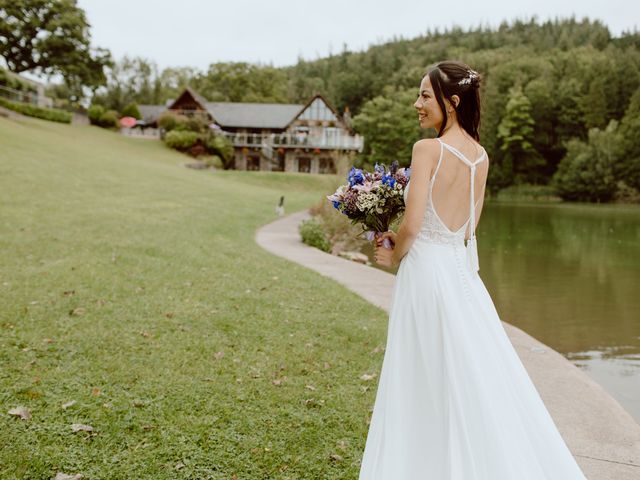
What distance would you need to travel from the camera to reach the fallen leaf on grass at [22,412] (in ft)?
14.0

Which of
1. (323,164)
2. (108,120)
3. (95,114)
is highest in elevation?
(95,114)

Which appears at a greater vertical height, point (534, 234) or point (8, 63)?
point (8, 63)

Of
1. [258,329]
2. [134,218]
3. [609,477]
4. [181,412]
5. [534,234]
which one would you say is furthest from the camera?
[534,234]

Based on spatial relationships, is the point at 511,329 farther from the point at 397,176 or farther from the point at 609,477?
the point at 397,176

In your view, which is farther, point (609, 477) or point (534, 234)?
point (534, 234)

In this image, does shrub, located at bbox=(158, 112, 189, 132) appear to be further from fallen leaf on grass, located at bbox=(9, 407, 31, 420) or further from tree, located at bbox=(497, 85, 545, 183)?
fallen leaf on grass, located at bbox=(9, 407, 31, 420)

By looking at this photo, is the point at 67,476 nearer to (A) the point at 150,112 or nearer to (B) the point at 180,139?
(B) the point at 180,139

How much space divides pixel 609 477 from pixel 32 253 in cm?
972

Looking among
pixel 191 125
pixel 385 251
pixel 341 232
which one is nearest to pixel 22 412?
pixel 385 251

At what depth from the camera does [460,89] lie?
2.89 metres

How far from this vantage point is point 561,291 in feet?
42.5

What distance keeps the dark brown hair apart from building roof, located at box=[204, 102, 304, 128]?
60480 mm

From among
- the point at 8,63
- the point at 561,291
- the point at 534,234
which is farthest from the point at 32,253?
the point at 8,63

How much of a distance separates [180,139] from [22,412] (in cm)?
5009
